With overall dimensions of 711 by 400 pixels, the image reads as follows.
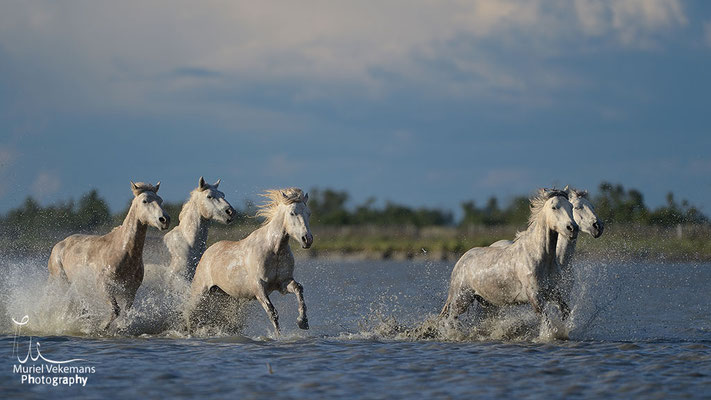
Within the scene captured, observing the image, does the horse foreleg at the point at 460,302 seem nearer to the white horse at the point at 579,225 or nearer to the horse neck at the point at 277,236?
the white horse at the point at 579,225

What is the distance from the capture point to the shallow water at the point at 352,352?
326 inches

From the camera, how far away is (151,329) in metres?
11.7

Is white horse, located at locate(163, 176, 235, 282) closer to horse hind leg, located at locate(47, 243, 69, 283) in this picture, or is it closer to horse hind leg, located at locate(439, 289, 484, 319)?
horse hind leg, located at locate(47, 243, 69, 283)

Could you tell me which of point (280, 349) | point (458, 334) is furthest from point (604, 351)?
point (280, 349)

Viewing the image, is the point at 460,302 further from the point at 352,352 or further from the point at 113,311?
the point at 113,311

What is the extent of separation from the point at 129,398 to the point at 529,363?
4.21 meters

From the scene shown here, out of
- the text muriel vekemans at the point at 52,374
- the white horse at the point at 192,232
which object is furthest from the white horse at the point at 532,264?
the text muriel vekemans at the point at 52,374

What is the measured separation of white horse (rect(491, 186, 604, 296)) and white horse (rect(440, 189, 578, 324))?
0.53ft

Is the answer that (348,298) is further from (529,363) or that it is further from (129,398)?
(129,398)

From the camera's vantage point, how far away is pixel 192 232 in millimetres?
12523

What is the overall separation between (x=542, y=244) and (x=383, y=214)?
60706 mm

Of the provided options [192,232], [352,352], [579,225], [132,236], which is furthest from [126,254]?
[579,225]

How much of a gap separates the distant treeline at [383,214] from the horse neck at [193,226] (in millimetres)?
645

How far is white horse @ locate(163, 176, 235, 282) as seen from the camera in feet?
40.7
